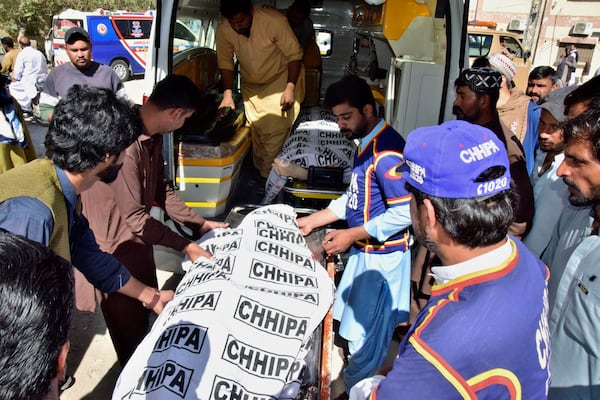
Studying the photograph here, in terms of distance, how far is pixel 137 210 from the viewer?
2385 mm

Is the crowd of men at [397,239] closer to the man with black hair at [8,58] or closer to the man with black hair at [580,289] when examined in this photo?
the man with black hair at [580,289]

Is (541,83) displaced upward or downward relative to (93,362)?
upward

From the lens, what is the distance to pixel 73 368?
2.92 metres

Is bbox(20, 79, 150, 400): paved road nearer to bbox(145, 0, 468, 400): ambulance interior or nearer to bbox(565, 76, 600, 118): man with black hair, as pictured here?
bbox(145, 0, 468, 400): ambulance interior

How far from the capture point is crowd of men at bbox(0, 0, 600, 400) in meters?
1.02

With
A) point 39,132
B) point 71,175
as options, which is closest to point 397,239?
point 71,175

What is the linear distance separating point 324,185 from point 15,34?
25.1m

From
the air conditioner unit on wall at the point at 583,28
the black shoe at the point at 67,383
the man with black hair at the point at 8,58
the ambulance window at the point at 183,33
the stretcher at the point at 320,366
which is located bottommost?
the black shoe at the point at 67,383

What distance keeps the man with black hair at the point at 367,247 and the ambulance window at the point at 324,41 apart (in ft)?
16.5

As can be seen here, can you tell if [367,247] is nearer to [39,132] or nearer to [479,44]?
[39,132]

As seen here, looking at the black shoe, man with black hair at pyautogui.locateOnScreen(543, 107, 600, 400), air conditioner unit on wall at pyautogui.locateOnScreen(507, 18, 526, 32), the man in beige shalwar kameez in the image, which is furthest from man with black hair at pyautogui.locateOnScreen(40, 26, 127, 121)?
air conditioner unit on wall at pyautogui.locateOnScreen(507, 18, 526, 32)

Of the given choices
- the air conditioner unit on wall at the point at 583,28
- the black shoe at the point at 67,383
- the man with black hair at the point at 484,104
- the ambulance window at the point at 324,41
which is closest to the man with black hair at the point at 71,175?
the black shoe at the point at 67,383

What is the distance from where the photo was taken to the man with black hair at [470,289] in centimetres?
103

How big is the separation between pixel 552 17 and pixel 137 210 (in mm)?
26809
